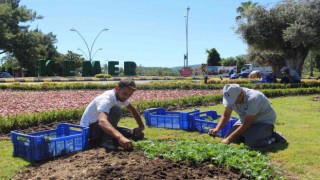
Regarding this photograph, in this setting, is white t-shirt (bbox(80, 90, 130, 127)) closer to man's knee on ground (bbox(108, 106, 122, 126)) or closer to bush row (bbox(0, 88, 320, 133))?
man's knee on ground (bbox(108, 106, 122, 126))

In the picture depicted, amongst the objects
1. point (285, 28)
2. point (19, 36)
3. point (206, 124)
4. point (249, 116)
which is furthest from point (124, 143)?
point (19, 36)

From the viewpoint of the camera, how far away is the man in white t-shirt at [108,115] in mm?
6176

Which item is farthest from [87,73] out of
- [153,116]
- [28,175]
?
[28,175]

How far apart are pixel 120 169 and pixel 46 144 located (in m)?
1.67

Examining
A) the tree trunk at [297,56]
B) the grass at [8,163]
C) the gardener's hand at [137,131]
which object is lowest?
the grass at [8,163]

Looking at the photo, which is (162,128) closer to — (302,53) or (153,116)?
(153,116)

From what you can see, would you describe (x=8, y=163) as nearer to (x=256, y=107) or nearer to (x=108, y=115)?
(x=108, y=115)

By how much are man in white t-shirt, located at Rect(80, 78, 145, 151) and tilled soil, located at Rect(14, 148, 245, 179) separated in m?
0.38

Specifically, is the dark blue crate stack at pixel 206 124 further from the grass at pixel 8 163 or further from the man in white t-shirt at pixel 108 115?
the grass at pixel 8 163

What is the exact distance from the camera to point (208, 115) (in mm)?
9688

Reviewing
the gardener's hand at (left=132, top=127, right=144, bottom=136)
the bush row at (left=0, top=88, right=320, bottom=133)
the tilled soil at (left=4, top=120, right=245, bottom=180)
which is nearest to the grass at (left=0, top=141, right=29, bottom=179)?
the tilled soil at (left=4, top=120, right=245, bottom=180)

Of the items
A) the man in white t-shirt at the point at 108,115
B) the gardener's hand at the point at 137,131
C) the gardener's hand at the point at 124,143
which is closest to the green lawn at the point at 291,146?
the gardener's hand at the point at 137,131

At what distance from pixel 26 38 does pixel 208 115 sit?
1978 inches

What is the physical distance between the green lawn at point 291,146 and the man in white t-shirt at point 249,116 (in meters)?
0.28
